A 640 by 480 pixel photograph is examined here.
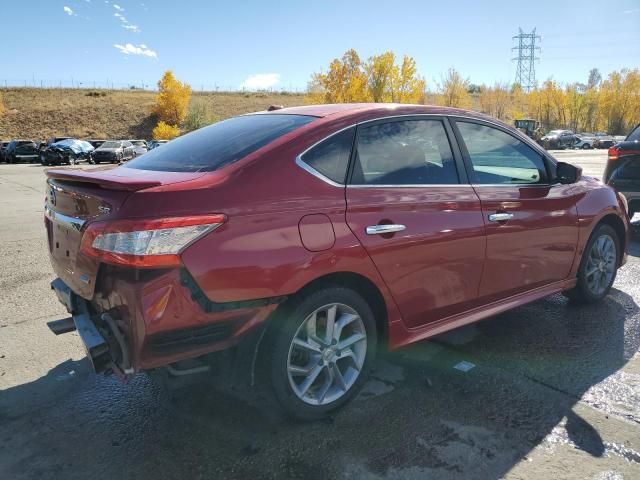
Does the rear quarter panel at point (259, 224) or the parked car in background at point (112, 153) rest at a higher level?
the parked car in background at point (112, 153)

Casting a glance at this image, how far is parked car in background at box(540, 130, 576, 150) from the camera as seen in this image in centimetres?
5153

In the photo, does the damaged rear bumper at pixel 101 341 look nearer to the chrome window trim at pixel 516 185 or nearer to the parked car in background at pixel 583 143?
the chrome window trim at pixel 516 185

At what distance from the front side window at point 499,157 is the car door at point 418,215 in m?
0.19

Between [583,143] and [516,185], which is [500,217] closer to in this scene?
[516,185]

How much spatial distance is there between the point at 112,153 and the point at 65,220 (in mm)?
33878

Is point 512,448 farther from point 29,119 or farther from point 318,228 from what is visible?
point 29,119

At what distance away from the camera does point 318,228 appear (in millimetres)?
2617

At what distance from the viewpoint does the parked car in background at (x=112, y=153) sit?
33438 mm

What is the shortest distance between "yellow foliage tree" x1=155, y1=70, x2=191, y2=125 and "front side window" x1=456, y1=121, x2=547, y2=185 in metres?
70.4

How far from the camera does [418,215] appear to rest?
3016mm

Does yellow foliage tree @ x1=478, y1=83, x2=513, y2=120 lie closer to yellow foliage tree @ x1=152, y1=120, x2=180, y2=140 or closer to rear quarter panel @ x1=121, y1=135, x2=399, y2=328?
yellow foliage tree @ x1=152, y1=120, x2=180, y2=140

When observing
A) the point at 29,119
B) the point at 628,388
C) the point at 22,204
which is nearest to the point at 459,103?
the point at 29,119

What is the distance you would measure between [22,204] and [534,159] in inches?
428

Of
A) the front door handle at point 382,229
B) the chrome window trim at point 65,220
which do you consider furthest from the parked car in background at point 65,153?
the front door handle at point 382,229
